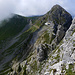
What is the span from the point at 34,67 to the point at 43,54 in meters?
16.8

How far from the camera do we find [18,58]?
505 feet

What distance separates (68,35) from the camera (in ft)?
254

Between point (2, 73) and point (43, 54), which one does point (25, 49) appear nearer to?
point (2, 73)

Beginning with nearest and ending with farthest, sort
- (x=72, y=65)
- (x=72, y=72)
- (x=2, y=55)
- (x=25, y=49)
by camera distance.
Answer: (x=72, y=72), (x=72, y=65), (x=25, y=49), (x=2, y=55)

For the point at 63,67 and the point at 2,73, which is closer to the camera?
the point at 63,67

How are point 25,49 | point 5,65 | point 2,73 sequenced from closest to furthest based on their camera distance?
point 2,73, point 5,65, point 25,49

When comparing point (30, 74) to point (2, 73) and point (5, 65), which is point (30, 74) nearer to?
point (2, 73)

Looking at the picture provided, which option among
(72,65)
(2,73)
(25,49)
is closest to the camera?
(72,65)

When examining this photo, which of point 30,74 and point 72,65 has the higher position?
point 72,65

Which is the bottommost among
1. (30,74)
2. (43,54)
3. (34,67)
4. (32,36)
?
(30,74)

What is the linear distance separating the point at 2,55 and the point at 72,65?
17400 centimetres

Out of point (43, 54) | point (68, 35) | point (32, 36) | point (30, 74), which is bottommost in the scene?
point (30, 74)

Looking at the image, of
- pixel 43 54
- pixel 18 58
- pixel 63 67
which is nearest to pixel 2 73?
pixel 18 58

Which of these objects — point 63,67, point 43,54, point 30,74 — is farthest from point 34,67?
point 63,67
